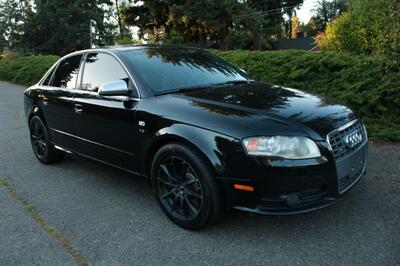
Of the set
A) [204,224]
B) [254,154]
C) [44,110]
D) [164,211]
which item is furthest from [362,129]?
[44,110]

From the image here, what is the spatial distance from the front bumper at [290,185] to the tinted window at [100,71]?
5.71 feet

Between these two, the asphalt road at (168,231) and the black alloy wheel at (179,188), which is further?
the black alloy wheel at (179,188)

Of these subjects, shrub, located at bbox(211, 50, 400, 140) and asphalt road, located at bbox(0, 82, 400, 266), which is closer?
asphalt road, located at bbox(0, 82, 400, 266)

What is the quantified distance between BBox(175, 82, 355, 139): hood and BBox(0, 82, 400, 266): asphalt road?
869 mm

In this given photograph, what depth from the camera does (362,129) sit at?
3879 millimetres

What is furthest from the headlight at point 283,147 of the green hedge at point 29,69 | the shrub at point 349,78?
the green hedge at point 29,69

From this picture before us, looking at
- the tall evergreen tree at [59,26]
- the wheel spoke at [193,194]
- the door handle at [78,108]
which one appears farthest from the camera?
the tall evergreen tree at [59,26]

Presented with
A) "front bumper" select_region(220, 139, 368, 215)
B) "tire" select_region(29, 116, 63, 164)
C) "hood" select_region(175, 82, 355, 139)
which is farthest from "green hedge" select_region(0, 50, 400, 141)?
"tire" select_region(29, 116, 63, 164)

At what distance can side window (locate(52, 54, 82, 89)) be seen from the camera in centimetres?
512

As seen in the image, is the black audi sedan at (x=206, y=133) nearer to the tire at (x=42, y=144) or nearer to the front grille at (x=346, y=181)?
the front grille at (x=346, y=181)

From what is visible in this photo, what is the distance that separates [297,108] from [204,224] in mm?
1263

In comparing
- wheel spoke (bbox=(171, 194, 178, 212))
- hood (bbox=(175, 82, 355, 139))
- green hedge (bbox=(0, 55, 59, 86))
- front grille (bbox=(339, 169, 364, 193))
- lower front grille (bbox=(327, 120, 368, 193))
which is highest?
green hedge (bbox=(0, 55, 59, 86))

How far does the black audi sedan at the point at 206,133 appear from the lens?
317cm

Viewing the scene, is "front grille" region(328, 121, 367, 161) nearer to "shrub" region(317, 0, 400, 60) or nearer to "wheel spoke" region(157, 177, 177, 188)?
"wheel spoke" region(157, 177, 177, 188)
